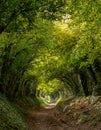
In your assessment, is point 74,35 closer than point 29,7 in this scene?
No

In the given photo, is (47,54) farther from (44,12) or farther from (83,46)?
(44,12)

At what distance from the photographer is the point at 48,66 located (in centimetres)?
3488

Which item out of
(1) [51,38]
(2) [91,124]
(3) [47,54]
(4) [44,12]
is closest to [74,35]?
(1) [51,38]

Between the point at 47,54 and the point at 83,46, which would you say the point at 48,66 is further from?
the point at 83,46

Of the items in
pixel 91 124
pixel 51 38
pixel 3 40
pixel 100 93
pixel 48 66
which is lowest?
pixel 48 66

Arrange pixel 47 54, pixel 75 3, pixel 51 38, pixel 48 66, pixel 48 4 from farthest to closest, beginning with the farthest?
pixel 48 66
pixel 47 54
pixel 51 38
pixel 48 4
pixel 75 3

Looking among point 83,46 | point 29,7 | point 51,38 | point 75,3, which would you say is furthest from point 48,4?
point 51,38

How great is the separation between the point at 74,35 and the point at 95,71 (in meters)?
3.77

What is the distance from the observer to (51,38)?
22.8m

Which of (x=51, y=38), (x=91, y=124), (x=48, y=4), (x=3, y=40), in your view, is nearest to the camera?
(x=48, y=4)

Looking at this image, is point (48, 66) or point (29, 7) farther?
point (48, 66)

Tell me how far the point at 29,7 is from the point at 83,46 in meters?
5.90

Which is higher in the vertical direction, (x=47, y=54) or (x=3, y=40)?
(x=3, y=40)

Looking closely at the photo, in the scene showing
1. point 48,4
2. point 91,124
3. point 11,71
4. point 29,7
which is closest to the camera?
point 29,7
